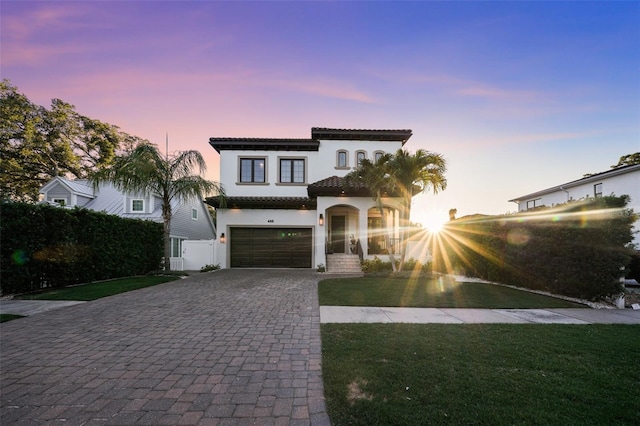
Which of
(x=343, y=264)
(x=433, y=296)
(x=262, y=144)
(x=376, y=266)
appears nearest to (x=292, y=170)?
(x=262, y=144)

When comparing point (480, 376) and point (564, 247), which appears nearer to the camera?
point (480, 376)

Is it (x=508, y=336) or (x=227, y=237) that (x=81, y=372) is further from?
(x=227, y=237)

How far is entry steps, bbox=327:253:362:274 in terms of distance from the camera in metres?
14.6

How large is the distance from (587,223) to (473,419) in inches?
320

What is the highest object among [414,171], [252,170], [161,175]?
[252,170]

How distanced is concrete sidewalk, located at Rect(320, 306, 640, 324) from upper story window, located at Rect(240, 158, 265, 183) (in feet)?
40.0

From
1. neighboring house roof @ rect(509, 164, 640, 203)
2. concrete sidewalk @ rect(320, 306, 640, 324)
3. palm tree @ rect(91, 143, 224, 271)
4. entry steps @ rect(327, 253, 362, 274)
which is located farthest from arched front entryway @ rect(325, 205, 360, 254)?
neighboring house roof @ rect(509, 164, 640, 203)

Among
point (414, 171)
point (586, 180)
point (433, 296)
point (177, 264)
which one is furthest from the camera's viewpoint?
point (586, 180)

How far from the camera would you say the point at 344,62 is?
10.5 metres

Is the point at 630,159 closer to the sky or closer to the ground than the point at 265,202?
closer to the sky

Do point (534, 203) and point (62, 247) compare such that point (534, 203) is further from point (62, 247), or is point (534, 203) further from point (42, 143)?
point (42, 143)

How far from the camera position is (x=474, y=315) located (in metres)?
5.95

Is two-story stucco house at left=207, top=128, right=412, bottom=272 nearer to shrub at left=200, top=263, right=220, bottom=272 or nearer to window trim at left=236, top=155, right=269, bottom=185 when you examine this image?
window trim at left=236, top=155, right=269, bottom=185

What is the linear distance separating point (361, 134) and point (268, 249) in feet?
31.4
